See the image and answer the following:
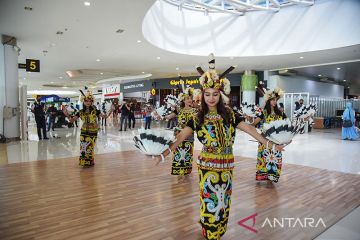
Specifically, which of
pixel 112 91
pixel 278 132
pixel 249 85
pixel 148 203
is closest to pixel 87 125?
pixel 148 203

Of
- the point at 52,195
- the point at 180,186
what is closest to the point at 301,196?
the point at 180,186

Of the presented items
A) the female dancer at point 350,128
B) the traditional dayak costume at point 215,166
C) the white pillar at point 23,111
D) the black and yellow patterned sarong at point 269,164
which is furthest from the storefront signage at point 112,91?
the traditional dayak costume at point 215,166

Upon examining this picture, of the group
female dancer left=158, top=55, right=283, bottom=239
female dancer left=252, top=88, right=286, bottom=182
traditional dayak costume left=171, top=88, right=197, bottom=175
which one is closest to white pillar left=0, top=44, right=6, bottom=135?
traditional dayak costume left=171, top=88, right=197, bottom=175

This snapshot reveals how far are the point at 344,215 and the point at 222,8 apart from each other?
11.5 metres

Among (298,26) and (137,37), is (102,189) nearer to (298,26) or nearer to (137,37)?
(137,37)

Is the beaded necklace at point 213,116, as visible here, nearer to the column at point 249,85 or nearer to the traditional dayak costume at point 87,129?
the traditional dayak costume at point 87,129

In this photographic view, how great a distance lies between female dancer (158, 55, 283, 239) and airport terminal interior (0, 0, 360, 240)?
10 millimetres

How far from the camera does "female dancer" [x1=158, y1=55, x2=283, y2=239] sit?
97.0 inches

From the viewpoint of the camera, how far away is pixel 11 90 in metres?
10.3

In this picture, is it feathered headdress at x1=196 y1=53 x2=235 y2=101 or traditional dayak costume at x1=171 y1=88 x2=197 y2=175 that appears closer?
feathered headdress at x1=196 y1=53 x2=235 y2=101

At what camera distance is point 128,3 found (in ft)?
24.3

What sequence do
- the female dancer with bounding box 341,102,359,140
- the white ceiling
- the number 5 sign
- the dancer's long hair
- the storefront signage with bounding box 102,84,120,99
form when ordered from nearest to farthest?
the dancer's long hair < the white ceiling < the number 5 sign < the female dancer with bounding box 341,102,359,140 < the storefront signage with bounding box 102,84,120,99

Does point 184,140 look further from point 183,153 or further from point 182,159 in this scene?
point 182,159

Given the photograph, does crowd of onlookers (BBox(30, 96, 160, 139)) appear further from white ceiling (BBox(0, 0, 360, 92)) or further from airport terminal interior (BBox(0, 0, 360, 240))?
white ceiling (BBox(0, 0, 360, 92))
